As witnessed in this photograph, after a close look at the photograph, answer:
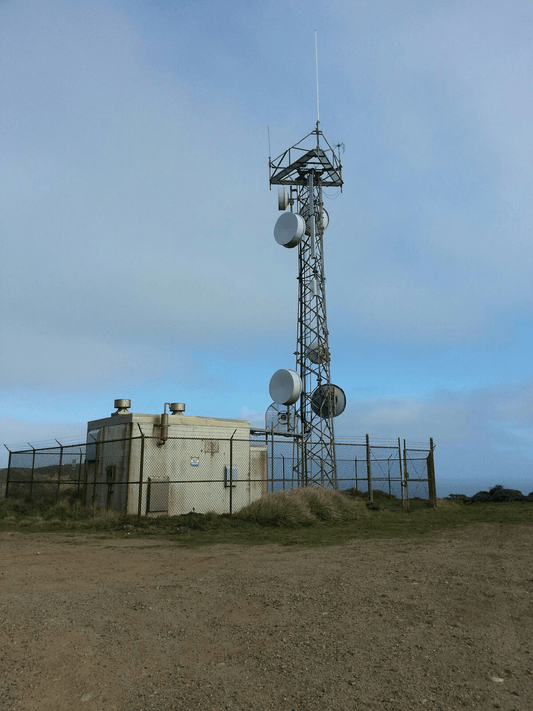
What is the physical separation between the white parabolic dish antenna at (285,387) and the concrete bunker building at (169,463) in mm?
2411

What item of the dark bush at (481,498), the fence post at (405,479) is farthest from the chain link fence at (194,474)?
the dark bush at (481,498)

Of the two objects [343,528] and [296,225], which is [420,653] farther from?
[296,225]

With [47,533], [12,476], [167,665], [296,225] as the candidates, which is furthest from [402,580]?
[12,476]

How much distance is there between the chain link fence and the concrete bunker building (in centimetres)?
3

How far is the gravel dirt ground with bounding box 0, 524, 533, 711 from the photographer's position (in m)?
4.14

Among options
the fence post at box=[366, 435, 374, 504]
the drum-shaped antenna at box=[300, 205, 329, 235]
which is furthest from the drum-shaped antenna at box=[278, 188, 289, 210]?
the fence post at box=[366, 435, 374, 504]

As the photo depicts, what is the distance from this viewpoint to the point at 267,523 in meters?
14.6

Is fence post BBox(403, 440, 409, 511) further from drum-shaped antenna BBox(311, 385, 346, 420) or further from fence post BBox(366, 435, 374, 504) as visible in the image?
drum-shaped antenna BBox(311, 385, 346, 420)

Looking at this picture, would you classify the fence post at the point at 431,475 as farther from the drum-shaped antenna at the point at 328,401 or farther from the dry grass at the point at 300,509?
the dry grass at the point at 300,509

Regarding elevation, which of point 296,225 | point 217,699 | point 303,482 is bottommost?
point 217,699

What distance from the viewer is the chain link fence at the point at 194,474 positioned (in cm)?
1686

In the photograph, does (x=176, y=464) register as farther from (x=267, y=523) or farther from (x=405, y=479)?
(x=405, y=479)

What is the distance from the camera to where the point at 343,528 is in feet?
46.3

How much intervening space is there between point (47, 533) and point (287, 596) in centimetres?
865
